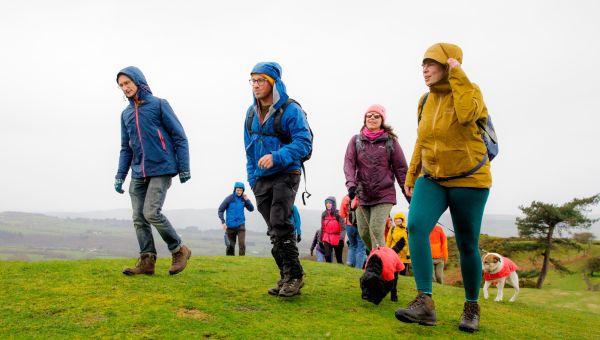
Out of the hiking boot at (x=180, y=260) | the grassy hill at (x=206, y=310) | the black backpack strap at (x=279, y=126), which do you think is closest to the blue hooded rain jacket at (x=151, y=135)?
the hiking boot at (x=180, y=260)

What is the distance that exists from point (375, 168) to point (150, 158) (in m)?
3.37

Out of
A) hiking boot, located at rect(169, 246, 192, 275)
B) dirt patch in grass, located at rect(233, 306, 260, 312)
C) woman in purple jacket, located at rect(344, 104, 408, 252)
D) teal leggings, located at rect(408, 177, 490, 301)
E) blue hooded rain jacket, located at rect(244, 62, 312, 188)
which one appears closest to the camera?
teal leggings, located at rect(408, 177, 490, 301)

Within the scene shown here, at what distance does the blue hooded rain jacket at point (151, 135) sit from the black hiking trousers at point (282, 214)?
152cm

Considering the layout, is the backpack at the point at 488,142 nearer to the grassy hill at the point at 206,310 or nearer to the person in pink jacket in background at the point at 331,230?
the grassy hill at the point at 206,310

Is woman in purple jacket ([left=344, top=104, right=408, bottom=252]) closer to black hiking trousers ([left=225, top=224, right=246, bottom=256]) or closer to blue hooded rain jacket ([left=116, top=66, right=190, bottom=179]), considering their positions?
blue hooded rain jacket ([left=116, top=66, right=190, bottom=179])

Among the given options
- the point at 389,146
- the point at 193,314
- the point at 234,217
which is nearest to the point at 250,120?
the point at 193,314

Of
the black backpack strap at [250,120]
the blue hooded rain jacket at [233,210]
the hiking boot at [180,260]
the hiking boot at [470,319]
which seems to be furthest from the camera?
the blue hooded rain jacket at [233,210]

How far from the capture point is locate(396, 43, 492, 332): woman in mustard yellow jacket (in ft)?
13.6

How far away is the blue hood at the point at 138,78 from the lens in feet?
20.2

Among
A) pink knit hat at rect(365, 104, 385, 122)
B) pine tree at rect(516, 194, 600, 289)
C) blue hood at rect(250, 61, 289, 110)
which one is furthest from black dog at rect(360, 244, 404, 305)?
pine tree at rect(516, 194, 600, 289)

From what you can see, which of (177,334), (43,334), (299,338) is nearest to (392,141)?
(299,338)

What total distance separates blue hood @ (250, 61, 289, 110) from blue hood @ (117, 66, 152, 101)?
77.0 inches

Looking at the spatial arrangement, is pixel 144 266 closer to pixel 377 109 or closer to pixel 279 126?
pixel 279 126

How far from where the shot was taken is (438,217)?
14.7 ft
